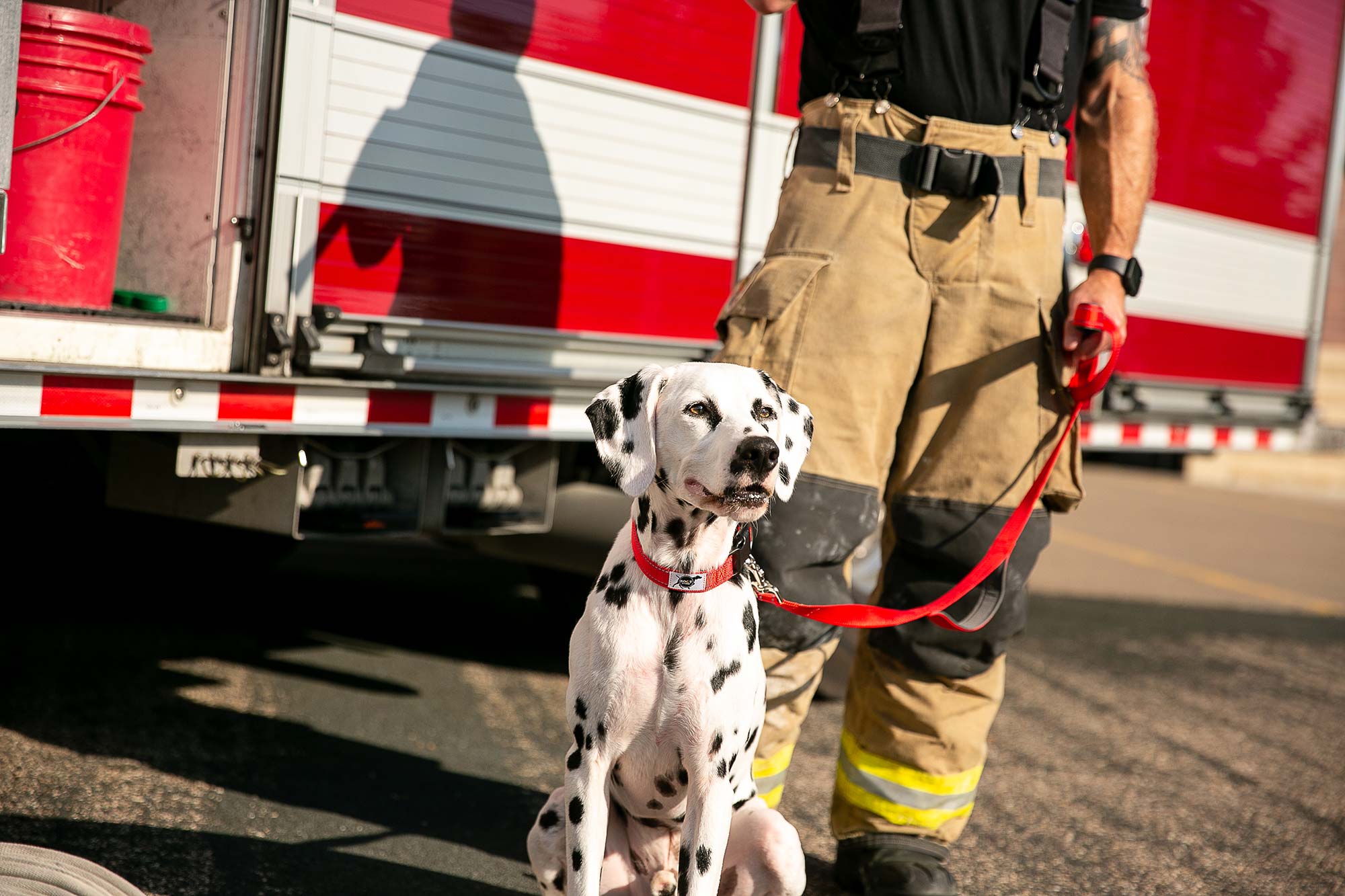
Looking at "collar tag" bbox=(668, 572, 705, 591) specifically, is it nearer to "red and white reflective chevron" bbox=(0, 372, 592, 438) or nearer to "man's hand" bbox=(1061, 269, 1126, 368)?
"man's hand" bbox=(1061, 269, 1126, 368)

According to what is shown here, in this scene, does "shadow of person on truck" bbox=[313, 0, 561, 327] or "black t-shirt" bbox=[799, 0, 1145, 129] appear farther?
"shadow of person on truck" bbox=[313, 0, 561, 327]

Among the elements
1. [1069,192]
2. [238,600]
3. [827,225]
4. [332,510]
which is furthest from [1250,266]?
[238,600]

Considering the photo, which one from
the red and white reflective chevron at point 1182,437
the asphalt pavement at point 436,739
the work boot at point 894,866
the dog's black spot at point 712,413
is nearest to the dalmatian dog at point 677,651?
the dog's black spot at point 712,413

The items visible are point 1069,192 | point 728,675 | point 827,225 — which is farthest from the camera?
point 1069,192

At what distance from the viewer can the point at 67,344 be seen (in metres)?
3.00

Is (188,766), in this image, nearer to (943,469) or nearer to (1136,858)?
(943,469)

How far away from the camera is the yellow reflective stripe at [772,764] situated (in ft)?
9.48

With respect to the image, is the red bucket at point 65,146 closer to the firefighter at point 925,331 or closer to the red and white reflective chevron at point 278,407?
the red and white reflective chevron at point 278,407

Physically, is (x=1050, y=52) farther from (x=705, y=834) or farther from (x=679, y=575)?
(x=705, y=834)

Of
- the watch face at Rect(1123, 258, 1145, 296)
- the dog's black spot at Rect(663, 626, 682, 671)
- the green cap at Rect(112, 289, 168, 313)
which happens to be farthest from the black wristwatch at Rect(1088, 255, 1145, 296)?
the green cap at Rect(112, 289, 168, 313)

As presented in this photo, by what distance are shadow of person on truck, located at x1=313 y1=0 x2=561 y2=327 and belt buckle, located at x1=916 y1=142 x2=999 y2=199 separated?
1.28 meters

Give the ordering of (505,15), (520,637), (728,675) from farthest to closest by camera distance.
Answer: (520,637), (505,15), (728,675)

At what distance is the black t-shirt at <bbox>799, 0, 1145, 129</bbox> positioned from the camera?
2879mm

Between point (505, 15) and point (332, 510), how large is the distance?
1480 mm
